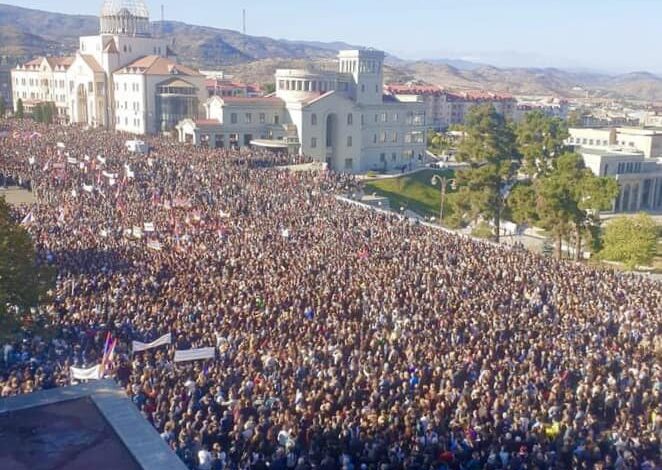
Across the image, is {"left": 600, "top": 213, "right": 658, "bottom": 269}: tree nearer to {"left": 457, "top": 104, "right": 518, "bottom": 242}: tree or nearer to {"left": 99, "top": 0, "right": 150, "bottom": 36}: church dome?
{"left": 457, "top": 104, "right": 518, "bottom": 242}: tree

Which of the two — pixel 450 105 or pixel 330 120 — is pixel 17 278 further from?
pixel 450 105

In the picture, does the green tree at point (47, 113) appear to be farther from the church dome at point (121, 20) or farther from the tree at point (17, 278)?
the tree at point (17, 278)

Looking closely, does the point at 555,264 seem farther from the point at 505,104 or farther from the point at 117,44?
the point at 505,104

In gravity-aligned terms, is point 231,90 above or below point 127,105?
above

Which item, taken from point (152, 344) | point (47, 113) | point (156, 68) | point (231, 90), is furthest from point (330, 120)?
point (152, 344)

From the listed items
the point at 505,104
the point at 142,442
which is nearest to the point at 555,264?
the point at 142,442

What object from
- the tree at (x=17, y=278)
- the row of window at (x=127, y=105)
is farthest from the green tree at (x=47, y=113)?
the tree at (x=17, y=278)

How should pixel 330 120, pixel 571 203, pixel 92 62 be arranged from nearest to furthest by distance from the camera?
1. pixel 571 203
2. pixel 330 120
3. pixel 92 62
